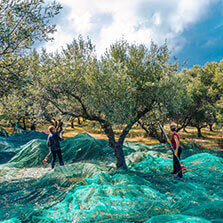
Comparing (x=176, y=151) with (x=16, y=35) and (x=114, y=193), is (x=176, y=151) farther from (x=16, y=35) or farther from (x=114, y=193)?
(x=16, y=35)

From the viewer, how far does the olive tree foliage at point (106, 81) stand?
27.6ft

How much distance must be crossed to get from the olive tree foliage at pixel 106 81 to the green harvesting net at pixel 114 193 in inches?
97.7

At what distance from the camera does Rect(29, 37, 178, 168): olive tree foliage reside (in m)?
8.41

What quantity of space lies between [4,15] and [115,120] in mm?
6758

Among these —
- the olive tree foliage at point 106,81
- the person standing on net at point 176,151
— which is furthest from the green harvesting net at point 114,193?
the olive tree foliage at point 106,81

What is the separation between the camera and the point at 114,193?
614 cm

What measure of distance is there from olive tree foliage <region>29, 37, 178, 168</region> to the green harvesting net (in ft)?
8.14

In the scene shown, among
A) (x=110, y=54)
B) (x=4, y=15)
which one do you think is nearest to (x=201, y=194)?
(x=110, y=54)

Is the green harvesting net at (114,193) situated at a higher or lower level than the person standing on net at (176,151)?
lower

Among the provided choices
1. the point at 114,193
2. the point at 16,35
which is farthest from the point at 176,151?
the point at 16,35

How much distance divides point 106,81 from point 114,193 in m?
4.82

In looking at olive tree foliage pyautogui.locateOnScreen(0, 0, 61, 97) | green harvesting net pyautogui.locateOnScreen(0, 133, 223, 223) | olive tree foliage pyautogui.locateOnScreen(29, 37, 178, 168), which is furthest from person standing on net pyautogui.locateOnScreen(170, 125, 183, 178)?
olive tree foliage pyautogui.locateOnScreen(0, 0, 61, 97)

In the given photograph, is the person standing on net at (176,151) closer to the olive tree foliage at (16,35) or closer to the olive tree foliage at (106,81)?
the olive tree foliage at (106,81)

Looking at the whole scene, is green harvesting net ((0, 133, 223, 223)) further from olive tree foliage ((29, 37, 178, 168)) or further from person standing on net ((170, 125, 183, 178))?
olive tree foliage ((29, 37, 178, 168))
